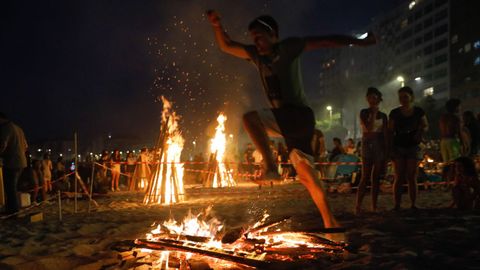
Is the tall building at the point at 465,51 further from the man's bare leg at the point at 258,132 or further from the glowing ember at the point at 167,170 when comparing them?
the man's bare leg at the point at 258,132

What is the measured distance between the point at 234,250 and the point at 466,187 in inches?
162

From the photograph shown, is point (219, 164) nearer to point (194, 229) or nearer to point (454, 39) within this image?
point (194, 229)

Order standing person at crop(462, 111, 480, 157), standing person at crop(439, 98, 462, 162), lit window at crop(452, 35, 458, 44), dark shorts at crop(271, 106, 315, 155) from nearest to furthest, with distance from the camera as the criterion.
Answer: dark shorts at crop(271, 106, 315, 155), standing person at crop(439, 98, 462, 162), standing person at crop(462, 111, 480, 157), lit window at crop(452, 35, 458, 44)

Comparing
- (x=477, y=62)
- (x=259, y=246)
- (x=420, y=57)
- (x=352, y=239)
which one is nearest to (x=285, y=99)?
(x=259, y=246)

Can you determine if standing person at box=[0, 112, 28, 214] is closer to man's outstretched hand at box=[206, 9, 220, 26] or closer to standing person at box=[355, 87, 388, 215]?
man's outstretched hand at box=[206, 9, 220, 26]

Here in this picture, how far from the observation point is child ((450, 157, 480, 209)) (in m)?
5.76

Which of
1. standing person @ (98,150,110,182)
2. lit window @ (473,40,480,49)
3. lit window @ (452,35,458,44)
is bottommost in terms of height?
standing person @ (98,150,110,182)

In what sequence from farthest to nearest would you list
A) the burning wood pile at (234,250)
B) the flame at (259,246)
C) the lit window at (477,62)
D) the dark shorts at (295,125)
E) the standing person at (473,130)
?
the lit window at (477,62)
the standing person at (473,130)
the dark shorts at (295,125)
the flame at (259,246)
the burning wood pile at (234,250)

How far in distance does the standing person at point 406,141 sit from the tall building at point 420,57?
155ft

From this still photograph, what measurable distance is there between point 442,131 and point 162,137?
6.37 m

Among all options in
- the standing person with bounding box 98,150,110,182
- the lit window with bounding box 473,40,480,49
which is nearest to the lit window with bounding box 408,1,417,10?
the lit window with bounding box 473,40,480,49

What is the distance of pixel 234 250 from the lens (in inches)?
144

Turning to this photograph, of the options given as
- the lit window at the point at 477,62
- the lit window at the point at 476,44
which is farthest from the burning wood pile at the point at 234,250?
the lit window at the point at 476,44

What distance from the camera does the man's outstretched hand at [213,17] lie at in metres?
4.06
